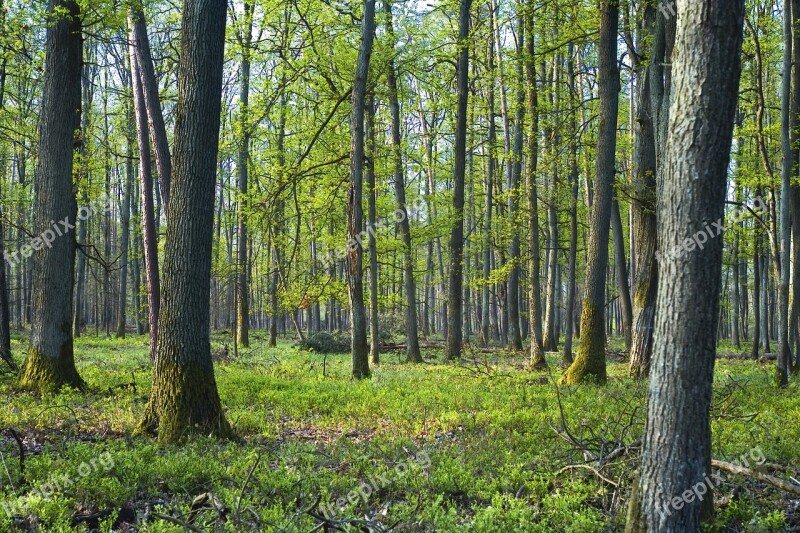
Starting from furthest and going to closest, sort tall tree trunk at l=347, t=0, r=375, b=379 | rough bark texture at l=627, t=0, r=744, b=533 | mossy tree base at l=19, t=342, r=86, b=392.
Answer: tall tree trunk at l=347, t=0, r=375, b=379
mossy tree base at l=19, t=342, r=86, b=392
rough bark texture at l=627, t=0, r=744, b=533

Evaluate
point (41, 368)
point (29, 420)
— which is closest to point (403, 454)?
point (29, 420)

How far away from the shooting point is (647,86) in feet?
38.3

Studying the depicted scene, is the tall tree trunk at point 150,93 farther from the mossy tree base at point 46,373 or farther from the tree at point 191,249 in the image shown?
the tree at point 191,249

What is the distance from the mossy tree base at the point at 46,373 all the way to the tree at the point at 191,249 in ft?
11.1

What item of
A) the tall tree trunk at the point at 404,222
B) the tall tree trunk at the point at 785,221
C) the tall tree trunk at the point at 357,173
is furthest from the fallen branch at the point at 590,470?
the tall tree trunk at the point at 404,222

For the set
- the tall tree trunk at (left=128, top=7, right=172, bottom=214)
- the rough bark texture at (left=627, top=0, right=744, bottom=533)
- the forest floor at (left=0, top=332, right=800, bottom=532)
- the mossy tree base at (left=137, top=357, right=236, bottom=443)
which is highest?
the tall tree trunk at (left=128, top=7, right=172, bottom=214)

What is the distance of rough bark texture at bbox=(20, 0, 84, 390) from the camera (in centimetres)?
895

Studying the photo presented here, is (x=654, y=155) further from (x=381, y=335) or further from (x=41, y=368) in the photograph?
(x=381, y=335)

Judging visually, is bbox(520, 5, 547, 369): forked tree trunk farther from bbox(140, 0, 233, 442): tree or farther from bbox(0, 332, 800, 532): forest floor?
bbox(140, 0, 233, 442): tree

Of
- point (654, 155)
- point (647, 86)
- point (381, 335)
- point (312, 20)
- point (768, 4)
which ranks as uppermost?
point (768, 4)

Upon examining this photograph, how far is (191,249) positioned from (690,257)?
542cm

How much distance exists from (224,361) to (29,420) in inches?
347

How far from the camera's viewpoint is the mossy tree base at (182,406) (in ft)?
20.8

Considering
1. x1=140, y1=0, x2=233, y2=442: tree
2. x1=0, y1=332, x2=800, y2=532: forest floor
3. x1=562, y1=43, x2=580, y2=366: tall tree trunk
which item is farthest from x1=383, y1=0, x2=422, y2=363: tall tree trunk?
x1=140, y1=0, x2=233, y2=442: tree
